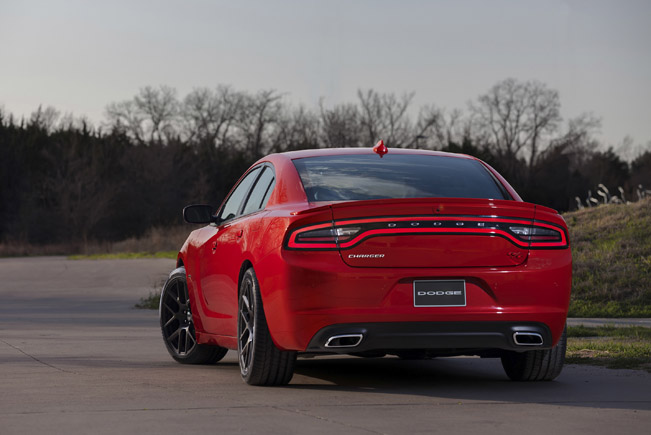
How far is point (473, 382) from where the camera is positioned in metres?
7.77

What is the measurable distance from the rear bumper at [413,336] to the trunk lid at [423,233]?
37 cm

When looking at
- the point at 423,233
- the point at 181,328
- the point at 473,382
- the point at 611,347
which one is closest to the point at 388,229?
the point at 423,233

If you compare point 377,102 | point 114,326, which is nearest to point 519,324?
point 114,326

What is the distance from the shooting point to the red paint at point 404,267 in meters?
6.60

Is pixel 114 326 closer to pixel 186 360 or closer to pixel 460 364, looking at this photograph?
pixel 186 360

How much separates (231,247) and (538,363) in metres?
2.31

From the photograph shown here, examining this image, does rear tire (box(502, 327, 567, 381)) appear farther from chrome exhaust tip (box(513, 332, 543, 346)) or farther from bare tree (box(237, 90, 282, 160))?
bare tree (box(237, 90, 282, 160))

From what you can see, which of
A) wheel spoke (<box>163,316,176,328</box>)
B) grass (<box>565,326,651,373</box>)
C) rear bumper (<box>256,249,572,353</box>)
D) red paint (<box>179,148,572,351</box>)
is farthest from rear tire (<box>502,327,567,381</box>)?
wheel spoke (<box>163,316,176,328</box>)

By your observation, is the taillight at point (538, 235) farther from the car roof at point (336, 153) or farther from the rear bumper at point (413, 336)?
the car roof at point (336, 153)

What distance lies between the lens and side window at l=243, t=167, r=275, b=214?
7758 millimetres

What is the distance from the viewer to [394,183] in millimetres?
7488

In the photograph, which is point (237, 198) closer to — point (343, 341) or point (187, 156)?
point (343, 341)

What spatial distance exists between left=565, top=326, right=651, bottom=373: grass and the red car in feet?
5.70

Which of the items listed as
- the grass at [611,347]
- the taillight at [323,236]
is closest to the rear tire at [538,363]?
the grass at [611,347]
